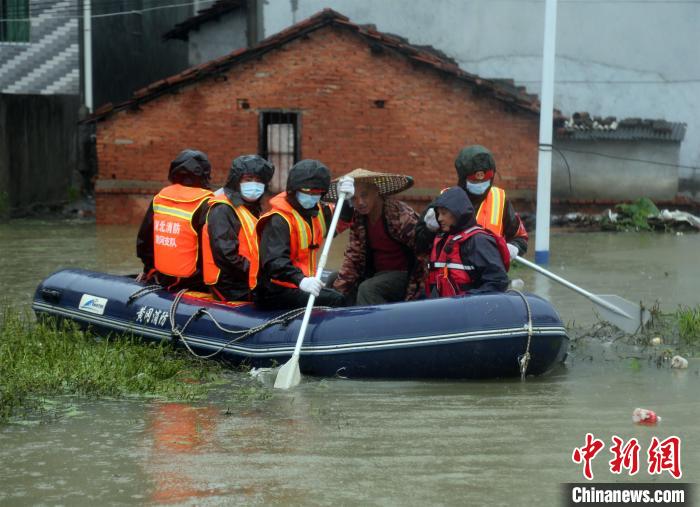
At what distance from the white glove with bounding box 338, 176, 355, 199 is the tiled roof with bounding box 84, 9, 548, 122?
11.0 metres

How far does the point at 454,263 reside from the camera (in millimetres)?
7492

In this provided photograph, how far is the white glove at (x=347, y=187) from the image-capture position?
7859mm

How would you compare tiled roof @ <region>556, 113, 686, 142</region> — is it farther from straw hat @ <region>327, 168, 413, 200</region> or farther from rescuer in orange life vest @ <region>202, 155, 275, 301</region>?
rescuer in orange life vest @ <region>202, 155, 275, 301</region>

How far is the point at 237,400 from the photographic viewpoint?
664cm

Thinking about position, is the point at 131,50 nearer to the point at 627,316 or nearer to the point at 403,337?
the point at 627,316

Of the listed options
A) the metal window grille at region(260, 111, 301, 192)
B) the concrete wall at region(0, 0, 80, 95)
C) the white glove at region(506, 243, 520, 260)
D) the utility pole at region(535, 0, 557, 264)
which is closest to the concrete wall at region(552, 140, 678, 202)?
the metal window grille at region(260, 111, 301, 192)

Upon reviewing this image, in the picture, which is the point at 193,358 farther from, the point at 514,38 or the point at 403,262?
the point at 514,38

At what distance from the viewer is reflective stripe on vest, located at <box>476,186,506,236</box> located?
8.14m

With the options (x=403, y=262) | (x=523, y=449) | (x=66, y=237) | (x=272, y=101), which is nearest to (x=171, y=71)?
(x=272, y=101)

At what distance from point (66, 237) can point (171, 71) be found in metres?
10.8

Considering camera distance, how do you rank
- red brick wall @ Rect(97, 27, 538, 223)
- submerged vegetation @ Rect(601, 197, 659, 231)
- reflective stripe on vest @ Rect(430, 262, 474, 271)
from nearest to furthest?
reflective stripe on vest @ Rect(430, 262, 474, 271), submerged vegetation @ Rect(601, 197, 659, 231), red brick wall @ Rect(97, 27, 538, 223)

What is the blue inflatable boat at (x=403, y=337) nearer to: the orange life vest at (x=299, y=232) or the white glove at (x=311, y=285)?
the white glove at (x=311, y=285)

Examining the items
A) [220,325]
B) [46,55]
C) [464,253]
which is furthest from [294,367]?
[46,55]

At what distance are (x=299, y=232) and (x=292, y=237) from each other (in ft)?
0.20
